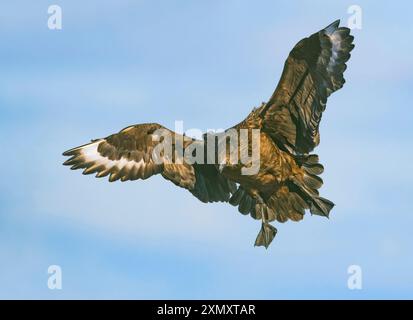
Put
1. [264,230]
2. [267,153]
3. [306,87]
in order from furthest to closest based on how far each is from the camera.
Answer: [264,230] → [267,153] → [306,87]

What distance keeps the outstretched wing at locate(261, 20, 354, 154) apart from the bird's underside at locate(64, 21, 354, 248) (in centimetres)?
1

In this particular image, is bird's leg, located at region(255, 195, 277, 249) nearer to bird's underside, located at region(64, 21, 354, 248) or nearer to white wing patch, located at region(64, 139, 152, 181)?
bird's underside, located at region(64, 21, 354, 248)

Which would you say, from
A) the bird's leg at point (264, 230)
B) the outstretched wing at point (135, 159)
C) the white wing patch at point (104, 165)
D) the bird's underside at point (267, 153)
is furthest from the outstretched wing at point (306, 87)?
the white wing patch at point (104, 165)

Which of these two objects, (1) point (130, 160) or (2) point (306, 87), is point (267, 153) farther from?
(1) point (130, 160)

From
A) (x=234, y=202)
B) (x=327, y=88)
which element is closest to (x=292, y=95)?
(x=327, y=88)

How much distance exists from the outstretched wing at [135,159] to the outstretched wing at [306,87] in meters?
1.36

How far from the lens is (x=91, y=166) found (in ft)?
85.3

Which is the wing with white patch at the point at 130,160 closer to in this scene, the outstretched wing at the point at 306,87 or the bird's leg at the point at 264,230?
the bird's leg at the point at 264,230

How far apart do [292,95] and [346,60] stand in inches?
37.0

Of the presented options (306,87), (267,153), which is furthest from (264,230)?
(306,87)

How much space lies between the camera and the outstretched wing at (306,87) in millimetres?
24781

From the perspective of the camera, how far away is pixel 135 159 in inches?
1024

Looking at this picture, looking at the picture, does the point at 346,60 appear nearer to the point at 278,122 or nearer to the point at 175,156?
the point at 278,122

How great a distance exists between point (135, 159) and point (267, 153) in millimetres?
2028
